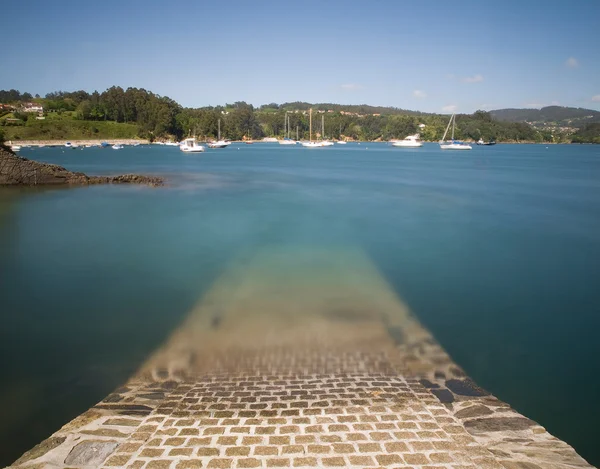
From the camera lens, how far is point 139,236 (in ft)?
71.5

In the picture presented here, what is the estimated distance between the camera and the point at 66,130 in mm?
143250

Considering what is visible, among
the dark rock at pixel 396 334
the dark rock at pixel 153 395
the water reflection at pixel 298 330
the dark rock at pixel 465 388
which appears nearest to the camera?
the dark rock at pixel 153 395

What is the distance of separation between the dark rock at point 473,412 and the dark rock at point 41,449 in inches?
217

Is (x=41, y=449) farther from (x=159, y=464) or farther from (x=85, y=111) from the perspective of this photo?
(x=85, y=111)

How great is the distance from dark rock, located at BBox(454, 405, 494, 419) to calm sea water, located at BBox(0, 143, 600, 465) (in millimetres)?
1474

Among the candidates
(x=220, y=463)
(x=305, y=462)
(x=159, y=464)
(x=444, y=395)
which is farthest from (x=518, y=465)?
(x=159, y=464)

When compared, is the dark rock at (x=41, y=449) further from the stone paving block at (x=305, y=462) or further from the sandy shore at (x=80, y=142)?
the sandy shore at (x=80, y=142)

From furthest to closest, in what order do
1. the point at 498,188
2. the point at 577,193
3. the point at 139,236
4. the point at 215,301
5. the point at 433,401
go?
the point at 498,188 → the point at 577,193 → the point at 139,236 → the point at 215,301 → the point at 433,401

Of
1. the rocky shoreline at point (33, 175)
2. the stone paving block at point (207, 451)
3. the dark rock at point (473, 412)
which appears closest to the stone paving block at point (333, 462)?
the stone paving block at point (207, 451)

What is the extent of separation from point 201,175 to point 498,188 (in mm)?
35576

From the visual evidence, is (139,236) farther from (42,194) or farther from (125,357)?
(42,194)

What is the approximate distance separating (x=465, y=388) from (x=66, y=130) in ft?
532

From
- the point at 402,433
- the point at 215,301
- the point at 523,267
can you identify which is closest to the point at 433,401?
the point at 402,433

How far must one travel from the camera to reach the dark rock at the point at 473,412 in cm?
632
